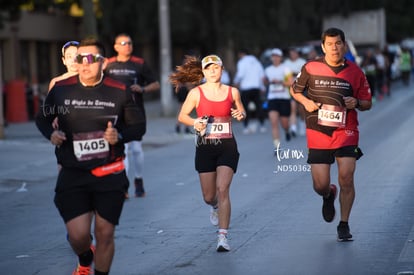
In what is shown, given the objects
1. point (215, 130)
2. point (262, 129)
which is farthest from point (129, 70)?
point (262, 129)

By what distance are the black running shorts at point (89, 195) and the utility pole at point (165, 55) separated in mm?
20362

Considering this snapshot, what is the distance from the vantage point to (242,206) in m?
11.8

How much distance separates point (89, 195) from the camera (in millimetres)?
7094

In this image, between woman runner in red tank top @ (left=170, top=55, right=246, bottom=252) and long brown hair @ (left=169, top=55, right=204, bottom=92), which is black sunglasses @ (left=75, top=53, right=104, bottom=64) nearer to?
woman runner in red tank top @ (left=170, top=55, right=246, bottom=252)

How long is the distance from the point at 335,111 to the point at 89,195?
2.99 meters

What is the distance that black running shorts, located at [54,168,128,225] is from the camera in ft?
23.0

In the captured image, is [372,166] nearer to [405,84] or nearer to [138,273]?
[138,273]

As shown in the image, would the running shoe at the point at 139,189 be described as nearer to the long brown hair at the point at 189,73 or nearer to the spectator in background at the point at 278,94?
the long brown hair at the point at 189,73

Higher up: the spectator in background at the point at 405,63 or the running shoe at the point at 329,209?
the running shoe at the point at 329,209

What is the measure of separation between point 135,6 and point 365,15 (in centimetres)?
1270

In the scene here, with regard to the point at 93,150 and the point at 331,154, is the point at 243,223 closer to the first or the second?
the point at 331,154

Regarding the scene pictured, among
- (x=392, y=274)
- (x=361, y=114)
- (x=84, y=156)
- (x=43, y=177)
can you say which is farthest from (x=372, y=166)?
(x=361, y=114)

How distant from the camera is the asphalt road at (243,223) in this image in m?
8.49

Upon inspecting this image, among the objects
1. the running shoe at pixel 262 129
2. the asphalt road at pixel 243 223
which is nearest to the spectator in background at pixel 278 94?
the asphalt road at pixel 243 223
